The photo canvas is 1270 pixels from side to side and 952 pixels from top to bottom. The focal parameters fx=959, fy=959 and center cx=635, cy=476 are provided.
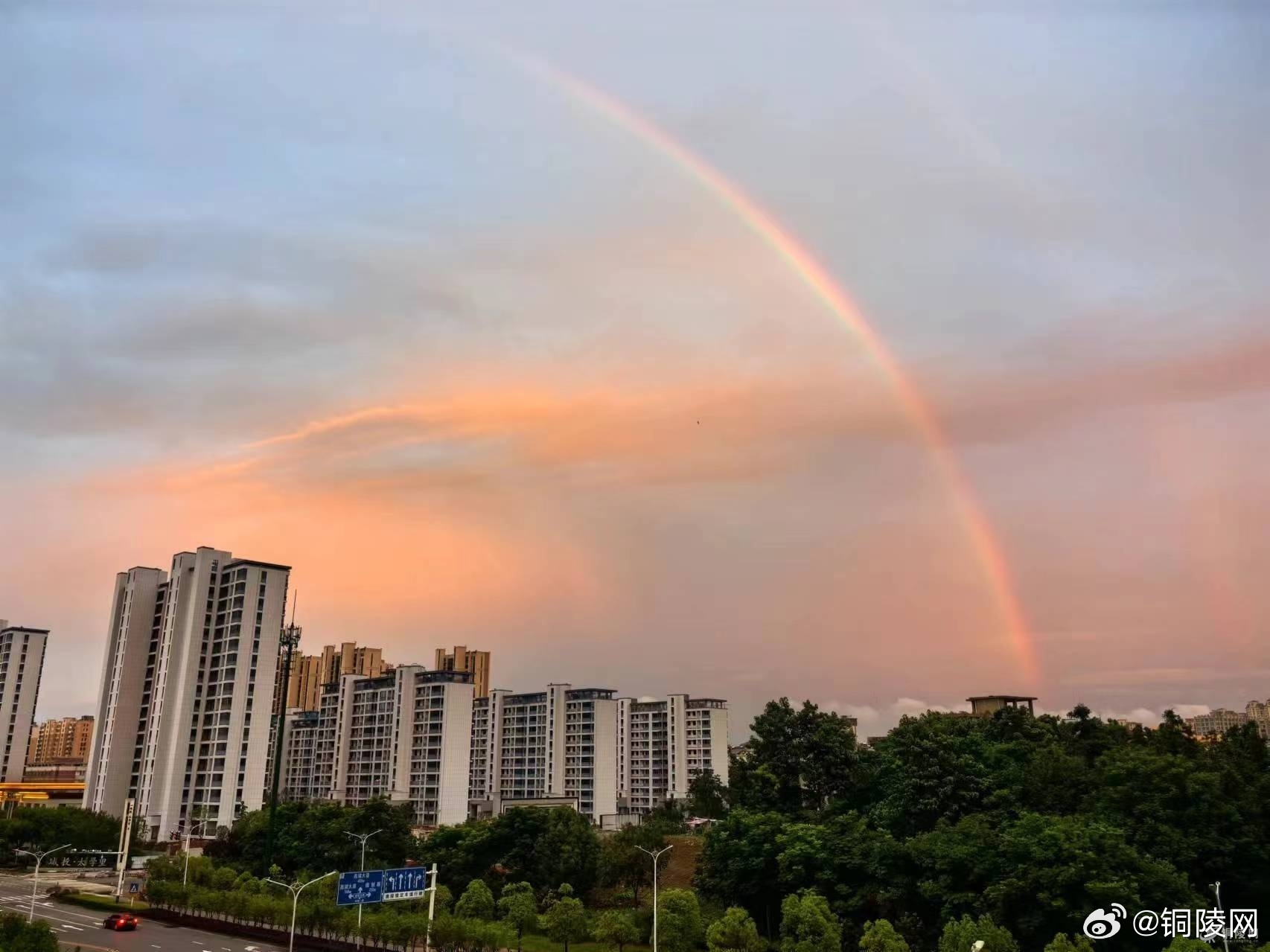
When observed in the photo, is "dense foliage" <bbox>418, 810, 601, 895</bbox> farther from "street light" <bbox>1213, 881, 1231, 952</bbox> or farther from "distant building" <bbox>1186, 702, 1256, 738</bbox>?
"distant building" <bbox>1186, 702, 1256, 738</bbox>

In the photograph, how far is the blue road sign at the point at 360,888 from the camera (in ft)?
114

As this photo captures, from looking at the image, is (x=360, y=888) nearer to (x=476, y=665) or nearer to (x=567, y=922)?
(x=567, y=922)

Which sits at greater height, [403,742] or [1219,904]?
[403,742]

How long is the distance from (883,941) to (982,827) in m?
8.35

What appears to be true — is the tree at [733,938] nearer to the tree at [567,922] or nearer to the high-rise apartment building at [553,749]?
the tree at [567,922]

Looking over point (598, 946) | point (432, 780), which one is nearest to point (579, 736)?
point (432, 780)

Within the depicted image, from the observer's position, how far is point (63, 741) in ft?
570

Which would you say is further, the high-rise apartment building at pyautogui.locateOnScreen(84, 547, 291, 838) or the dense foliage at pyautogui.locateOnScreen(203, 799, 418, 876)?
the high-rise apartment building at pyautogui.locateOnScreen(84, 547, 291, 838)

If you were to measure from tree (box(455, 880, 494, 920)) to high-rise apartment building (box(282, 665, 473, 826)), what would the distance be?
141ft

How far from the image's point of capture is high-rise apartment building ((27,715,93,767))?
170 metres

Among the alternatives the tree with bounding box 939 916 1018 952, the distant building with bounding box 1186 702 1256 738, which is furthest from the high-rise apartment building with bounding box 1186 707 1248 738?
the tree with bounding box 939 916 1018 952

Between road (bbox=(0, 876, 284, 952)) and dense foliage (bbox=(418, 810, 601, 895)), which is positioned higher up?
dense foliage (bbox=(418, 810, 601, 895))

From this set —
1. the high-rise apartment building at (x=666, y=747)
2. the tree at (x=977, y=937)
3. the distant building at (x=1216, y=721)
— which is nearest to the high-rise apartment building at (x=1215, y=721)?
the distant building at (x=1216, y=721)

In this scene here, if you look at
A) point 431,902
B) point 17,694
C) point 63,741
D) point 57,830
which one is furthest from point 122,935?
Answer: point 63,741
